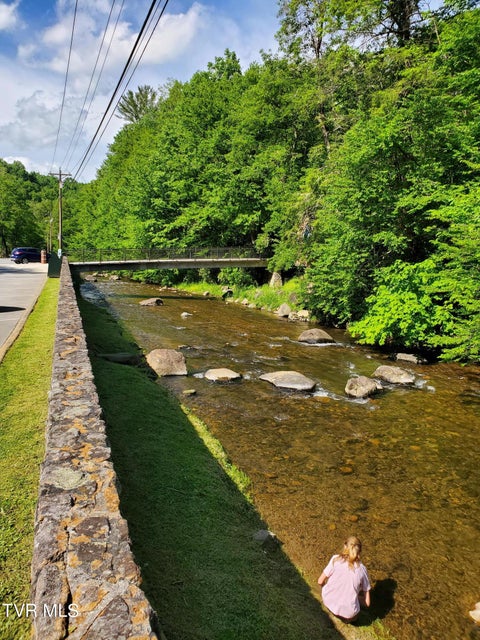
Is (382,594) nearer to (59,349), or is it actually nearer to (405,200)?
(59,349)

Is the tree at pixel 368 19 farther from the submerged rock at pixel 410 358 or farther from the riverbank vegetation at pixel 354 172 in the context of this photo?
the submerged rock at pixel 410 358

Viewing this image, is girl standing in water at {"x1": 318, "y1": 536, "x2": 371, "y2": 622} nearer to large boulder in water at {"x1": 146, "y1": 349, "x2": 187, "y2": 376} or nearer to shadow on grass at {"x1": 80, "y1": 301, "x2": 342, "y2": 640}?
shadow on grass at {"x1": 80, "y1": 301, "x2": 342, "y2": 640}

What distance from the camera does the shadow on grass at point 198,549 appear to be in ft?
12.9

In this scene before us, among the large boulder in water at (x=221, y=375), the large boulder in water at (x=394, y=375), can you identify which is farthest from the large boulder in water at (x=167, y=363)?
the large boulder in water at (x=394, y=375)

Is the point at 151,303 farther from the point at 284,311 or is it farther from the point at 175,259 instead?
the point at 284,311

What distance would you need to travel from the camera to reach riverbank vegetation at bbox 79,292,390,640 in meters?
3.96

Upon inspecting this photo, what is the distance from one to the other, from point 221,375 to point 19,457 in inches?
290

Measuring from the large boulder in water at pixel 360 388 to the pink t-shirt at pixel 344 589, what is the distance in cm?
706

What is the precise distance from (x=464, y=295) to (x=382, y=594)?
1106 centimetres

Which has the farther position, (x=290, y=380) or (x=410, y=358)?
(x=410, y=358)

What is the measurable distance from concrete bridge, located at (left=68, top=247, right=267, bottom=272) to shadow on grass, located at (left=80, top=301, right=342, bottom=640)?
25.8 metres

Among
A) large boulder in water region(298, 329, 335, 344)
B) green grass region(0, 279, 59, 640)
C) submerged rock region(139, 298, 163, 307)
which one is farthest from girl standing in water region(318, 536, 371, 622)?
submerged rock region(139, 298, 163, 307)

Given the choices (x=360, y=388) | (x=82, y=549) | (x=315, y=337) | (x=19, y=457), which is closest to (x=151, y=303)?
(x=315, y=337)

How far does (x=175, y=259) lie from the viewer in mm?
33812
